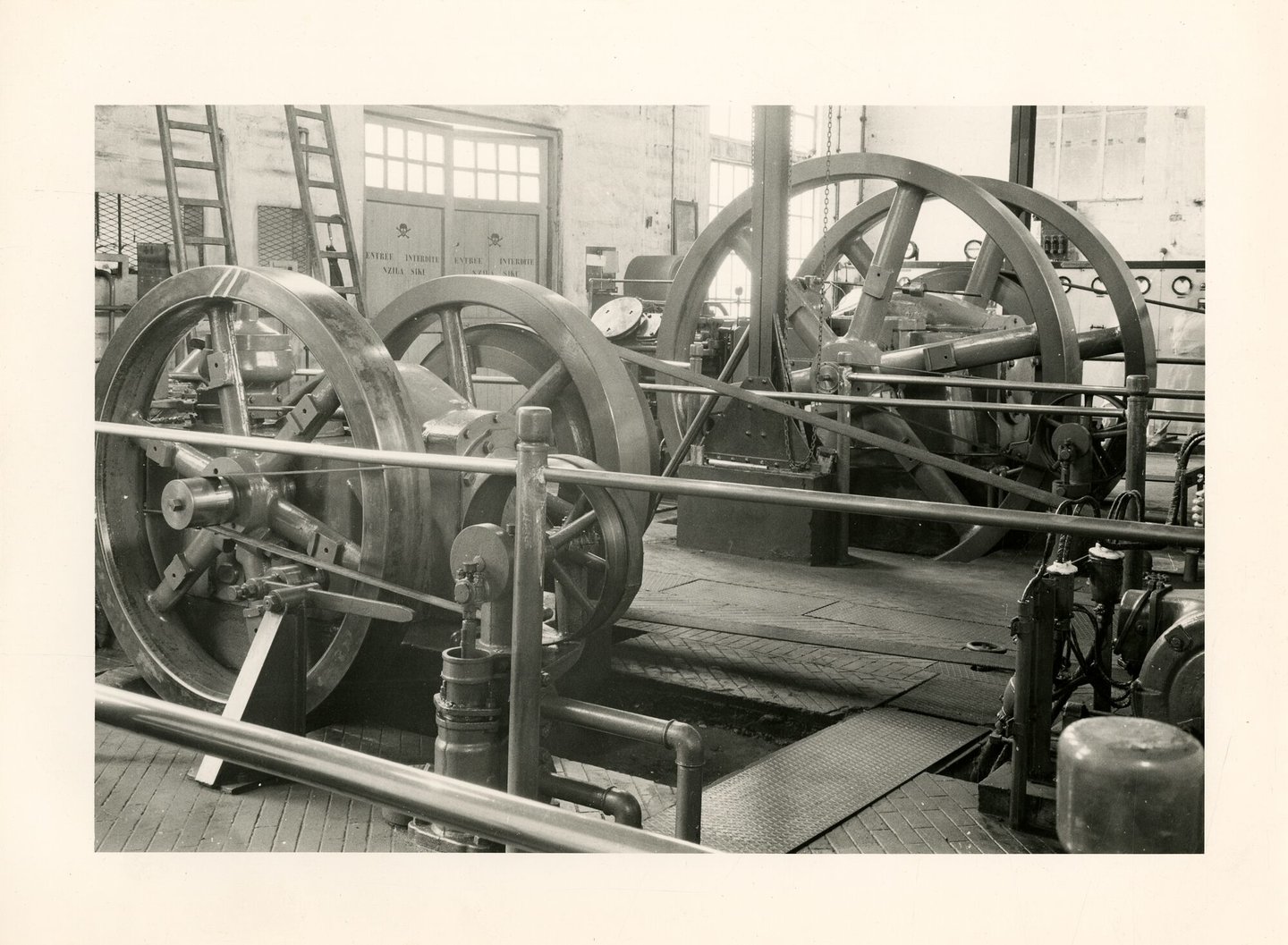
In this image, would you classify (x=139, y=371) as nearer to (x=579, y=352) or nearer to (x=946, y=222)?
(x=579, y=352)

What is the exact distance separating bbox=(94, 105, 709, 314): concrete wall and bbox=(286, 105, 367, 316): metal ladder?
26 centimetres

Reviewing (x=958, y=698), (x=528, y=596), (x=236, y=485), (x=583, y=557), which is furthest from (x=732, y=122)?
(x=528, y=596)

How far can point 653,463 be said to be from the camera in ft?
14.0

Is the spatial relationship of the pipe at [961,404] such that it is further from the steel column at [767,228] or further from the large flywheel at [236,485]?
the large flywheel at [236,485]

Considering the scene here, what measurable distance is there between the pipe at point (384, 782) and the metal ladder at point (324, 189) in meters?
8.04

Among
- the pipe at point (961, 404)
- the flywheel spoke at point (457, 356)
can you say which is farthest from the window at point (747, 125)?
the flywheel spoke at point (457, 356)

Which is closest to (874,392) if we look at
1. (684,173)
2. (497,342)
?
(497,342)

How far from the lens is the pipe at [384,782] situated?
1.18 m

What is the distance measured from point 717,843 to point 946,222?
15.9 m

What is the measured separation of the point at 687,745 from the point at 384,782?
4.76ft

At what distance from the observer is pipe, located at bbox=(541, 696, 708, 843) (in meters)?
2.63

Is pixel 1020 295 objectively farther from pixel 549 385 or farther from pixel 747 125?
pixel 747 125

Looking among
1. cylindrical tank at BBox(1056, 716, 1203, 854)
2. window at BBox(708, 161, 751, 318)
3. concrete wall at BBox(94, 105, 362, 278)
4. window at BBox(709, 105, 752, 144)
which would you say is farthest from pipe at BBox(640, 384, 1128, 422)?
window at BBox(709, 105, 752, 144)

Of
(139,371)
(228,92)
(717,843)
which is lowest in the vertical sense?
(717,843)
